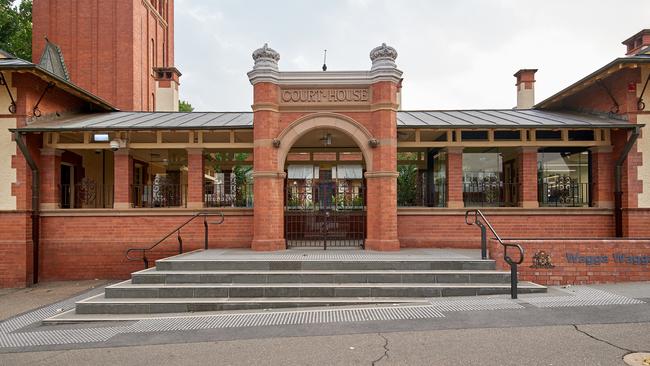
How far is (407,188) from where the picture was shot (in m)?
16.0

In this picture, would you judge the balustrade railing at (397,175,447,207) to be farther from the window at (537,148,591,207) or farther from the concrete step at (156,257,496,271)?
the concrete step at (156,257,496,271)

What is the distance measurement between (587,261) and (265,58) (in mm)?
8559

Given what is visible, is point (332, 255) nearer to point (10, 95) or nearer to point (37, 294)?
point (37, 294)

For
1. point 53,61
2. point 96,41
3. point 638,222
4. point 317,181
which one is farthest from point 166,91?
point 638,222

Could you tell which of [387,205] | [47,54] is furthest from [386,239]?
[47,54]

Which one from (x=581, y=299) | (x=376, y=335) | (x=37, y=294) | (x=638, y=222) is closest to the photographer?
(x=376, y=335)

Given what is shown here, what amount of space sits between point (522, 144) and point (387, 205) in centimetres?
430

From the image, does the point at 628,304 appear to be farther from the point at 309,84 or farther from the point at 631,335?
the point at 309,84

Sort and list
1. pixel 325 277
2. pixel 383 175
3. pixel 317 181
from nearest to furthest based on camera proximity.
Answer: pixel 325 277 < pixel 383 175 < pixel 317 181

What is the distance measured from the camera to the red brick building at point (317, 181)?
1059cm

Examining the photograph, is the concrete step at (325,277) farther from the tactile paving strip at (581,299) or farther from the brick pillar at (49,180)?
the brick pillar at (49,180)

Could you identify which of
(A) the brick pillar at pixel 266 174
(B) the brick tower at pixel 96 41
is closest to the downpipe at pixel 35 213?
(A) the brick pillar at pixel 266 174

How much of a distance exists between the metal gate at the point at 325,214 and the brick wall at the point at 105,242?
2.27 metres

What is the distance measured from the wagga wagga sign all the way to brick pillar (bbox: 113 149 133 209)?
504cm
